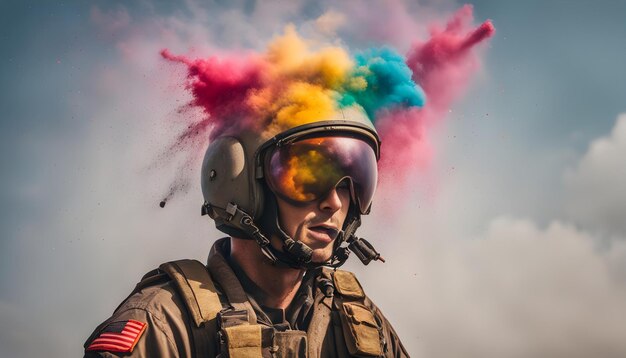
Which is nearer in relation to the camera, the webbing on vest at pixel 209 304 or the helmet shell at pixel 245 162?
the webbing on vest at pixel 209 304

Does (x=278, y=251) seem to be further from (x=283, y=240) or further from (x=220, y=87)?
(x=220, y=87)

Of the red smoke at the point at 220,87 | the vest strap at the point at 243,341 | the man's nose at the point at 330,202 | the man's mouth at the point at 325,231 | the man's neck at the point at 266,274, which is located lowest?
the vest strap at the point at 243,341

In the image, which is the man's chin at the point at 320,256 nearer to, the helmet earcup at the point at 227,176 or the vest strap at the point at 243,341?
the helmet earcup at the point at 227,176

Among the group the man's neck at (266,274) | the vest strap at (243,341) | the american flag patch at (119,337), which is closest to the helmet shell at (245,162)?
the man's neck at (266,274)

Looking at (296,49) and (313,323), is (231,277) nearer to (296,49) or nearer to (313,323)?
(313,323)

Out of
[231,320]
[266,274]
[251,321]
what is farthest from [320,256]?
[231,320]

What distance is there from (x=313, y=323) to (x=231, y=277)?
0.69m

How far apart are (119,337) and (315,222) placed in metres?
1.57

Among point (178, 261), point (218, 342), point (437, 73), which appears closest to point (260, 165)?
point (178, 261)

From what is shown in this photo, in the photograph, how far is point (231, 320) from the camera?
5.07m

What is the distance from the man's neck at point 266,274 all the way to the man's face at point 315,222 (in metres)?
0.25

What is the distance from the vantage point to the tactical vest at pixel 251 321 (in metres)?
5.00

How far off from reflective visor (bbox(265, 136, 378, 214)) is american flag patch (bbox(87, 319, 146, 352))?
1360 mm

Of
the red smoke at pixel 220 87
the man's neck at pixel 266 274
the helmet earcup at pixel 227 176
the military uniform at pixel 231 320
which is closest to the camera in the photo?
the military uniform at pixel 231 320
